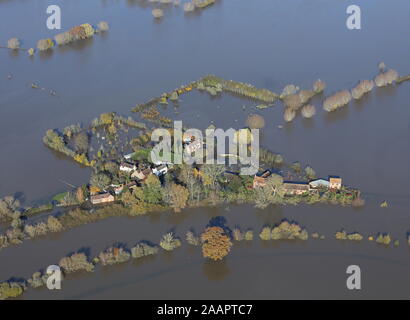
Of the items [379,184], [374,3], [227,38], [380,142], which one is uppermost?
[374,3]

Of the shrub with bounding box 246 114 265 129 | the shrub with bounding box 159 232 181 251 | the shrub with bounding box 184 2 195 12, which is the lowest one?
the shrub with bounding box 159 232 181 251

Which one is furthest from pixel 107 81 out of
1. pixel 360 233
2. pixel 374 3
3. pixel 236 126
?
pixel 374 3

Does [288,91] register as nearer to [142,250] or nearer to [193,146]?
[193,146]

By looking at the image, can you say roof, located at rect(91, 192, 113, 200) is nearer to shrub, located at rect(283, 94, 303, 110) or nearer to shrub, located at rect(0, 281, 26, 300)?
shrub, located at rect(0, 281, 26, 300)

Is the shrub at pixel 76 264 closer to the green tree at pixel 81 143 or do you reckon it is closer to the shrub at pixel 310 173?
the green tree at pixel 81 143

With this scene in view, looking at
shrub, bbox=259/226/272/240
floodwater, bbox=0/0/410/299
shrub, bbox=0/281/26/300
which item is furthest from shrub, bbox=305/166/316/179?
shrub, bbox=0/281/26/300

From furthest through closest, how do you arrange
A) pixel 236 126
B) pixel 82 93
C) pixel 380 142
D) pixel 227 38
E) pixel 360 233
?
1. pixel 227 38
2. pixel 82 93
3. pixel 236 126
4. pixel 380 142
5. pixel 360 233

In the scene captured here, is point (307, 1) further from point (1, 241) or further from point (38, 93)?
point (1, 241)

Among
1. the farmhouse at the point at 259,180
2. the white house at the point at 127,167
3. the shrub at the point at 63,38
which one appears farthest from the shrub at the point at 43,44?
the farmhouse at the point at 259,180
